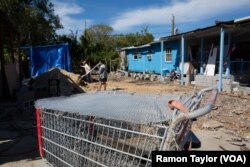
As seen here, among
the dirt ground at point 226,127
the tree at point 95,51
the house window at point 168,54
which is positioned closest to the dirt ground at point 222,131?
the dirt ground at point 226,127

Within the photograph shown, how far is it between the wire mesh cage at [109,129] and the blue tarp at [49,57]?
12579mm

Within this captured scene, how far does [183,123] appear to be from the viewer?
8.48ft

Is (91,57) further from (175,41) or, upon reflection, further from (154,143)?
(154,143)

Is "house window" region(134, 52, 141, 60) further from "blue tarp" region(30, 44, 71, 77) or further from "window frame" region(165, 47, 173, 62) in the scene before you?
"blue tarp" region(30, 44, 71, 77)

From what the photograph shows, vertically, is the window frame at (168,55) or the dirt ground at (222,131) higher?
the window frame at (168,55)

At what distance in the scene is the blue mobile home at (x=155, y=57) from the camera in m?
22.6

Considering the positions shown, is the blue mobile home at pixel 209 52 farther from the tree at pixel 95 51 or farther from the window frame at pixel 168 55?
the tree at pixel 95 51

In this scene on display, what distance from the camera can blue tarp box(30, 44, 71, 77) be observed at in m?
17.1

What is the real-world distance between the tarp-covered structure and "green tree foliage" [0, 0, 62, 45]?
189 inches

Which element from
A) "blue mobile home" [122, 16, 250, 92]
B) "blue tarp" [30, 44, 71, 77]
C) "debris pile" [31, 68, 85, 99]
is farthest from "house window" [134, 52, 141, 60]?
"debris pile" [31, 68, 85, 99]

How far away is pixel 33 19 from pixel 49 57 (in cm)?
1049

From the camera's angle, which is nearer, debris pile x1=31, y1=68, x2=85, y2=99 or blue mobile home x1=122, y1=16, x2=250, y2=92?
debris pile x1=31, y1=68, x2=85, y2=99

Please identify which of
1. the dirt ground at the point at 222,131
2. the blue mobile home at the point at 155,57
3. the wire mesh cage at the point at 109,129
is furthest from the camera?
the blue mobile home at the point at 155,57

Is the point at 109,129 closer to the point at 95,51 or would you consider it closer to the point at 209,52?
the point at 209,52
